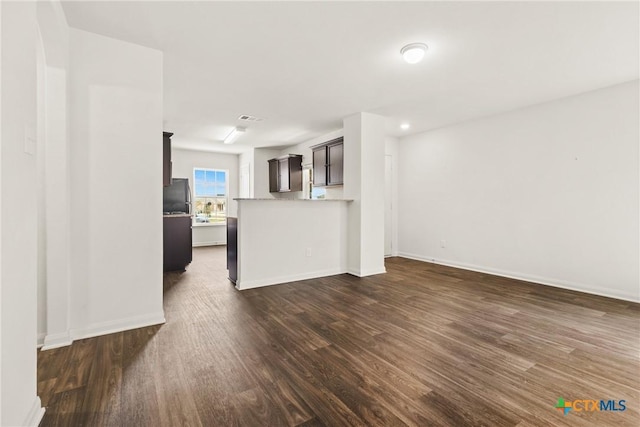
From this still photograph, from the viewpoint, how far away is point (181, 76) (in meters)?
3.30

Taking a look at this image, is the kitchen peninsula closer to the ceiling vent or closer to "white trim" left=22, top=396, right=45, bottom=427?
the ceiling vent

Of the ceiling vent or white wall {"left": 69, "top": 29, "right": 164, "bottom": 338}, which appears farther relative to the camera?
the ceiling vent

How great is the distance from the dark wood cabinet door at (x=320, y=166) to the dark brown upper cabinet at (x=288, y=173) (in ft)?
3.29

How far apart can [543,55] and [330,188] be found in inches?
156

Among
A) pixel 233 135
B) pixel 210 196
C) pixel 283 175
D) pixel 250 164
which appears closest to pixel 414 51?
pixel 233 135

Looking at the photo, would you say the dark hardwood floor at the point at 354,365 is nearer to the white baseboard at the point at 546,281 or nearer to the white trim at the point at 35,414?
the white trim at the point at 35,414

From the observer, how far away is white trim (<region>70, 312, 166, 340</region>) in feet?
7.80

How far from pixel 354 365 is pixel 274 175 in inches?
236

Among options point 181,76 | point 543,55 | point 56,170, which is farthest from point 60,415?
point 543,55

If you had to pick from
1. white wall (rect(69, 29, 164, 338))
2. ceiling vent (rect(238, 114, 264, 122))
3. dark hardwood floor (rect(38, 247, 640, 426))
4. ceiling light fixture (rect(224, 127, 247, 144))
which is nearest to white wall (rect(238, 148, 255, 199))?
ceiling light fixture (rect(224, 127, 247, 144))

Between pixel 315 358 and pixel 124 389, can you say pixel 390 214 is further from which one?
pixel 124 389

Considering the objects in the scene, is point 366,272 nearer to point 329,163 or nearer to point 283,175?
point 329,163

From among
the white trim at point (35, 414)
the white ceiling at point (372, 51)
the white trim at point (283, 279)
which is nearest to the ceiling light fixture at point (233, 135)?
the white ceiling at point (372, 51)

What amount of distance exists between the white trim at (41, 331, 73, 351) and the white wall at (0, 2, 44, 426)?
943 mm
